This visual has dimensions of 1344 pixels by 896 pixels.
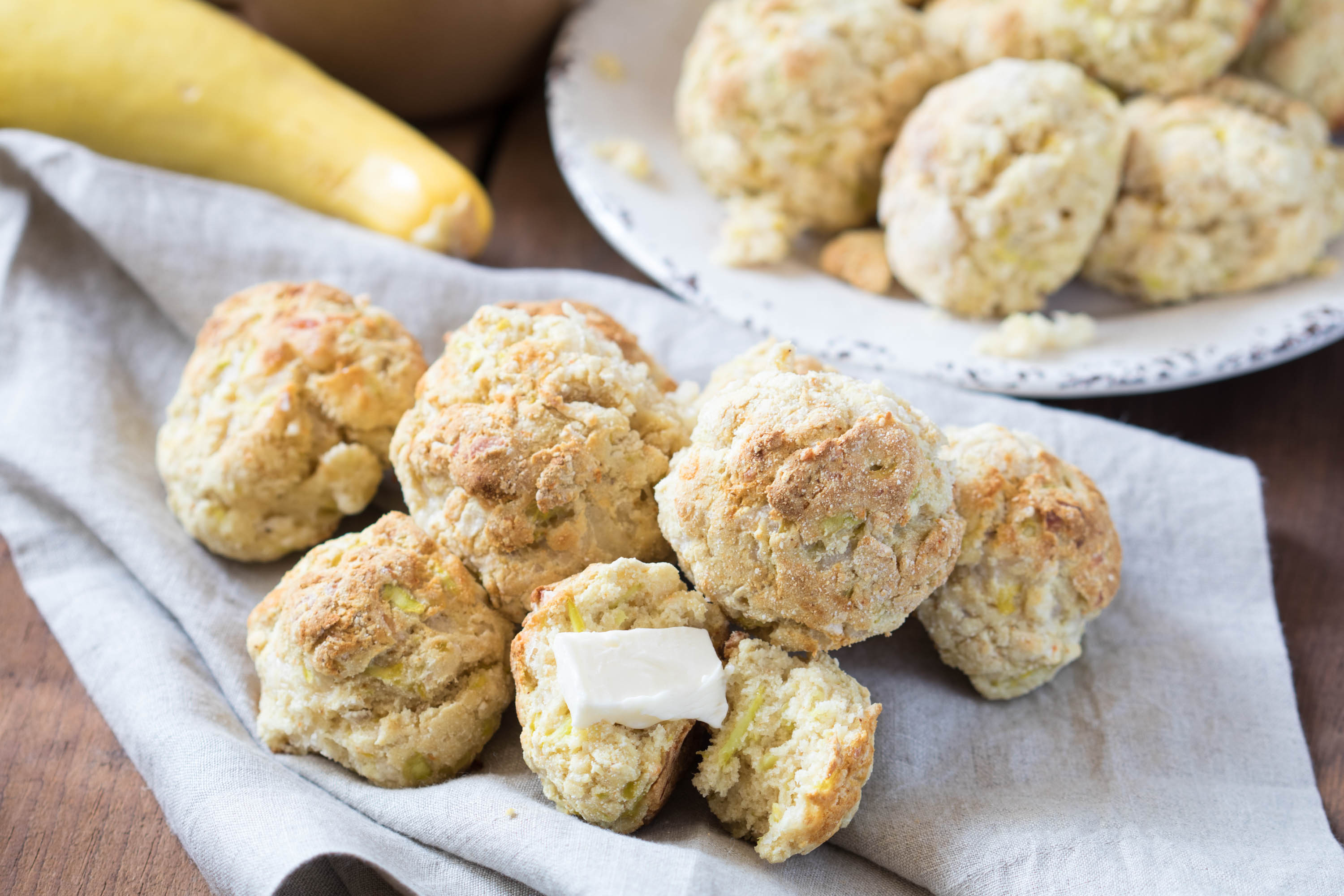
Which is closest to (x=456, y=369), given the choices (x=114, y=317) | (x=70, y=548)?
(x=70, y=548)

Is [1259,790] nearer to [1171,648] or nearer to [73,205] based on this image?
[1171,648]

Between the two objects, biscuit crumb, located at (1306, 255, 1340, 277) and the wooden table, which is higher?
biscuit crumb, located at (1306, 255, 1340, 277)

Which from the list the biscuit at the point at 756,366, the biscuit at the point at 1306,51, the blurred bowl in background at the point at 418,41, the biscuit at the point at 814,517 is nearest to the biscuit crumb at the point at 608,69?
the blurred bowl in background at the point at 418,41

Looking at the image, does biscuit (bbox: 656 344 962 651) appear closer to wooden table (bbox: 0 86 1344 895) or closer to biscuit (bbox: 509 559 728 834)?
biscuit (bbox: 509 559 728 834)

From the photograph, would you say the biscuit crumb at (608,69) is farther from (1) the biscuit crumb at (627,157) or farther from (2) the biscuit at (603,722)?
(2) the biscuit at (603,722)

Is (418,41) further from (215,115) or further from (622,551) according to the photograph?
(622,551)

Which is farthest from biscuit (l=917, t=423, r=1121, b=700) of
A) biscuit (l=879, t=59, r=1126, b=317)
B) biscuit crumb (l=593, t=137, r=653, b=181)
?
biscuit crumb (l=593, t=137, r=653, b=181)
